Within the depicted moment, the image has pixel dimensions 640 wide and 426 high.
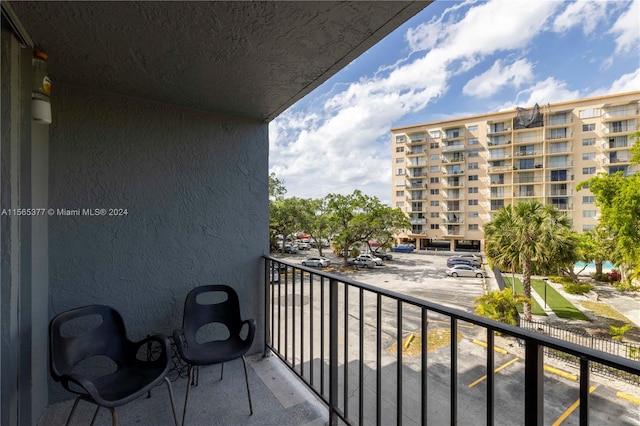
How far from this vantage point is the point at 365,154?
27406 millimetres

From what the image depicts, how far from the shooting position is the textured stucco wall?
5.83ft

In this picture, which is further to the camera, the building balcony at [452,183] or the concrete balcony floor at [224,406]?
the building balcony at [452,183]

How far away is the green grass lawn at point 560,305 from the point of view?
11.7 meters

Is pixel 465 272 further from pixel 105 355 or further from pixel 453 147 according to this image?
pixel 105 355

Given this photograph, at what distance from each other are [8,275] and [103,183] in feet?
2.56

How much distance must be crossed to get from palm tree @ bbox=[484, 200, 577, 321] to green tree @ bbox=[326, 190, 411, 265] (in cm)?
559

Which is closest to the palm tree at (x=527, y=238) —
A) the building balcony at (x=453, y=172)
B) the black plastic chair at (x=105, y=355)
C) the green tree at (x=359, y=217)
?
the green tree at (x=359, y=217)

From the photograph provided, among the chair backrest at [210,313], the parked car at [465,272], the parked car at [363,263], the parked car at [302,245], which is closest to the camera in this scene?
the chair backrest at [210,313]

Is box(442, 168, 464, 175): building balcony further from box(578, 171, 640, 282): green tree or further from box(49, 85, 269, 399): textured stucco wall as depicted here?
box(49, 85, 269, 399): textured stucco wall

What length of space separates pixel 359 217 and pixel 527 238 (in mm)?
7972

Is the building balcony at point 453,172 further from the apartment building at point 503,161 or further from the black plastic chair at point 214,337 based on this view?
the black plastic chair at point 214,337

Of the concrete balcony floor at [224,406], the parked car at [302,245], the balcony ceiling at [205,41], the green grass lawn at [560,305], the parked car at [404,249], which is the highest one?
the balcony ceiling at [205,41]

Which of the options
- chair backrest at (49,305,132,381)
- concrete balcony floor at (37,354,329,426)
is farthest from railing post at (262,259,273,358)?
chair backrest at (49,305,132,381)

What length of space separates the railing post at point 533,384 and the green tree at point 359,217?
1568 cm
